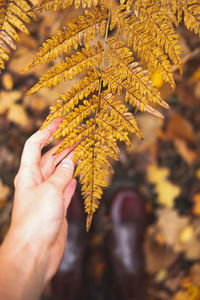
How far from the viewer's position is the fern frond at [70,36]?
0.73m

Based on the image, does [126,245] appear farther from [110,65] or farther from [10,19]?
[10,19]

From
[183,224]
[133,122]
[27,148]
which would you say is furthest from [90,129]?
[183,224]

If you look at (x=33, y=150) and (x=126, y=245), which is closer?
(x=33, y=150)

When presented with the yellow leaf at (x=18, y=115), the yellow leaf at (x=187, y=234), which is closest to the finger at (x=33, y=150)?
the yellow leaf at (x=18, y=115)

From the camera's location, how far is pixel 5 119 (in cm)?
204

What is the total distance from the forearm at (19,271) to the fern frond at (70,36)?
0.68 metres

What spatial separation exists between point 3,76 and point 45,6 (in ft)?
4.51

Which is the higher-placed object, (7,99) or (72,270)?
(7,99)

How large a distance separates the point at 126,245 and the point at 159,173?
29.2 inches

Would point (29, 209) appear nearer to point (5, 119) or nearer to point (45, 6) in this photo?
point (45, 6)

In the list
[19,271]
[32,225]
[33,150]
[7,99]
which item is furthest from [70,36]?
[7,99]

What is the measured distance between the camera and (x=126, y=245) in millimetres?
2082

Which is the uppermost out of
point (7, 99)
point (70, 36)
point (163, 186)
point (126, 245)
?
point (7, 99)

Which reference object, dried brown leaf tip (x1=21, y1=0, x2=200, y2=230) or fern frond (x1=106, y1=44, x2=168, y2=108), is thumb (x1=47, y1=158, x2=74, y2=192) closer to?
dried brown leaf tip (x1=21, y1=0, x2=200, y2=230)
